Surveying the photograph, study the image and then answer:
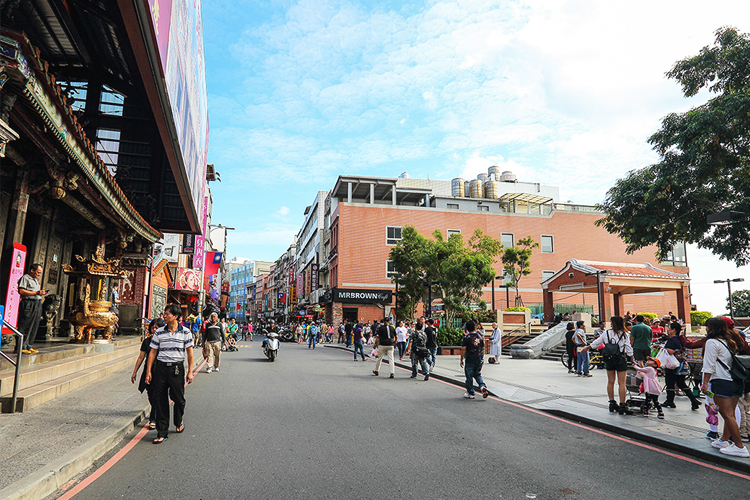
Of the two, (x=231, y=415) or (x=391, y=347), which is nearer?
(x=231, y=415)

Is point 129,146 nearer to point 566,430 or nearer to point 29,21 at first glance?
point 29,21

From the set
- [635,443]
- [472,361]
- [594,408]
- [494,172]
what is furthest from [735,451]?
[494,172]

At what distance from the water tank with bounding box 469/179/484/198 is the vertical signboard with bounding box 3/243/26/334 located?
52.8 metres

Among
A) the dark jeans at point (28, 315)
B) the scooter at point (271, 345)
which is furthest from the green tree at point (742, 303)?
the dark jeans at point (28, 315)

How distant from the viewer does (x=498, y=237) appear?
49469 millimetres

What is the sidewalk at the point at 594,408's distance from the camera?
648 cm

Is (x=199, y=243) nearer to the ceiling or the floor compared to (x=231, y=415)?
nearer to the ceiling

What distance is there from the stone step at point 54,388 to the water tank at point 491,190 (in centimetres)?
5060

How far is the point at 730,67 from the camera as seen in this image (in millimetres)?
12969

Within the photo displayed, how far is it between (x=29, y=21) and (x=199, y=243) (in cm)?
3607

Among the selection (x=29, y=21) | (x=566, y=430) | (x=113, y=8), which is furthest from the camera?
(x=29, y=21)

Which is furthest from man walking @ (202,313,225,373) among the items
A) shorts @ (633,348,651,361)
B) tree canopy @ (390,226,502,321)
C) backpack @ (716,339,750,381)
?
backpack @ (716,339,750,381)

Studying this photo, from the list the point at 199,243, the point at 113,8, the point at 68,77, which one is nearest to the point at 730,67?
the point at 113,8

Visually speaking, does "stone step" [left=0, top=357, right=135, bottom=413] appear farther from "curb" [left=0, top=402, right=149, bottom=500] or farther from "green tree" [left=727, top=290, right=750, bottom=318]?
"green tree" [left=727, top=290, right=750, bottom=318]
